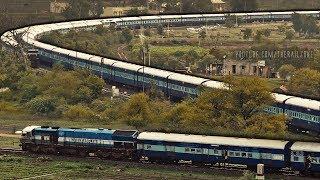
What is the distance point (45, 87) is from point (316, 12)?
236 ft

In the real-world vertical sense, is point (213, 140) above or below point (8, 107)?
above

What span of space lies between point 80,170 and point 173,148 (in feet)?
17.1

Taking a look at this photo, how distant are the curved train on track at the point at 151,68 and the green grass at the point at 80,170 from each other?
12.2 metres

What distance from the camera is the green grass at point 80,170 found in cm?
3803

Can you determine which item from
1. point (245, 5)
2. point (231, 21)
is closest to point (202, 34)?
point (231, 21)

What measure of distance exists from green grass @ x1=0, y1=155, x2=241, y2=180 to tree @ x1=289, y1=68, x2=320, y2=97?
27732 millimetres

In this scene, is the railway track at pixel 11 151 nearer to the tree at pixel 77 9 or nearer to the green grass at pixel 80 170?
the green grass at pixel 80 170

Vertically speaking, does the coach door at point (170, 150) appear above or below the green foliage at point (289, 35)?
above

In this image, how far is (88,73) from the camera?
2768 inches

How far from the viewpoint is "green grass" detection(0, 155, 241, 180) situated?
3803 cm

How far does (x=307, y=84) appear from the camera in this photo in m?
64.8

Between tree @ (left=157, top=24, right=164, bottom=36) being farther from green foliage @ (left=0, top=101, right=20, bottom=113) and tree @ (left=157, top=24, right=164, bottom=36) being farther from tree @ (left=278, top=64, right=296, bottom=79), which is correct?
green foliage @ (left=0, top=101, right=20, bottom=113)

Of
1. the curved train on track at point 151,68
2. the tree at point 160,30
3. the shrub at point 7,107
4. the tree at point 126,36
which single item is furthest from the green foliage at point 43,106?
the tree at point 160,30

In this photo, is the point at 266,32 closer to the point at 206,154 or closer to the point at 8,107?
the point at 8,107
